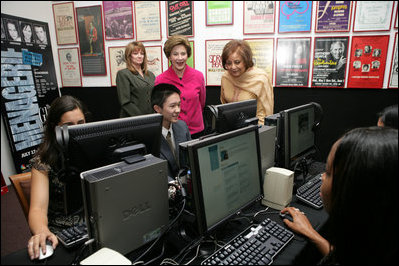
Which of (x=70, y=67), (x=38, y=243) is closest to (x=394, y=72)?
(x=38, y=243)

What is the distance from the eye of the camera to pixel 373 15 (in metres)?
2.59

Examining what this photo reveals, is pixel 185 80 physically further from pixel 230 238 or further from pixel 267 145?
pixel 230 238

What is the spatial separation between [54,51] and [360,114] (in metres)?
4.18

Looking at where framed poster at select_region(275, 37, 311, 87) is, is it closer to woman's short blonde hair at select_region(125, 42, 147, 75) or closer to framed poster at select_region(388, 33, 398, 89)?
framed poster at select_region(388, 33, 398, 89)

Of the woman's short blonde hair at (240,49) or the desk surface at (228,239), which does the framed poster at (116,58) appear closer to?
the woman's short blonde hair at (240,49)

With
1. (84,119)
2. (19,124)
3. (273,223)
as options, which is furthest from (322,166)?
(19,124)

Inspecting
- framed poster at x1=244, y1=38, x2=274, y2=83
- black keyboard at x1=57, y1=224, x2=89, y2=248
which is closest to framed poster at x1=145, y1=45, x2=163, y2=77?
framed poster at x1=244, y1=38, x2=274, y2=83

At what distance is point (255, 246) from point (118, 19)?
345 cm

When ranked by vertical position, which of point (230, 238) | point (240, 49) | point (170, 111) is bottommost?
point (230, 238)

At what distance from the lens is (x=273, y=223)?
1.17 metres

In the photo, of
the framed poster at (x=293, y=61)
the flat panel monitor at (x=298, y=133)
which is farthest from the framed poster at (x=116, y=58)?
the flat panel monitor at (x=298, y=133)

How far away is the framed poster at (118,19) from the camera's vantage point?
3.49 meters

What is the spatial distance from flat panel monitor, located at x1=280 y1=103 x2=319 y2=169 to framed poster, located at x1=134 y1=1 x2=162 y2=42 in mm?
2321

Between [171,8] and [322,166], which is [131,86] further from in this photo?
[322,166]
